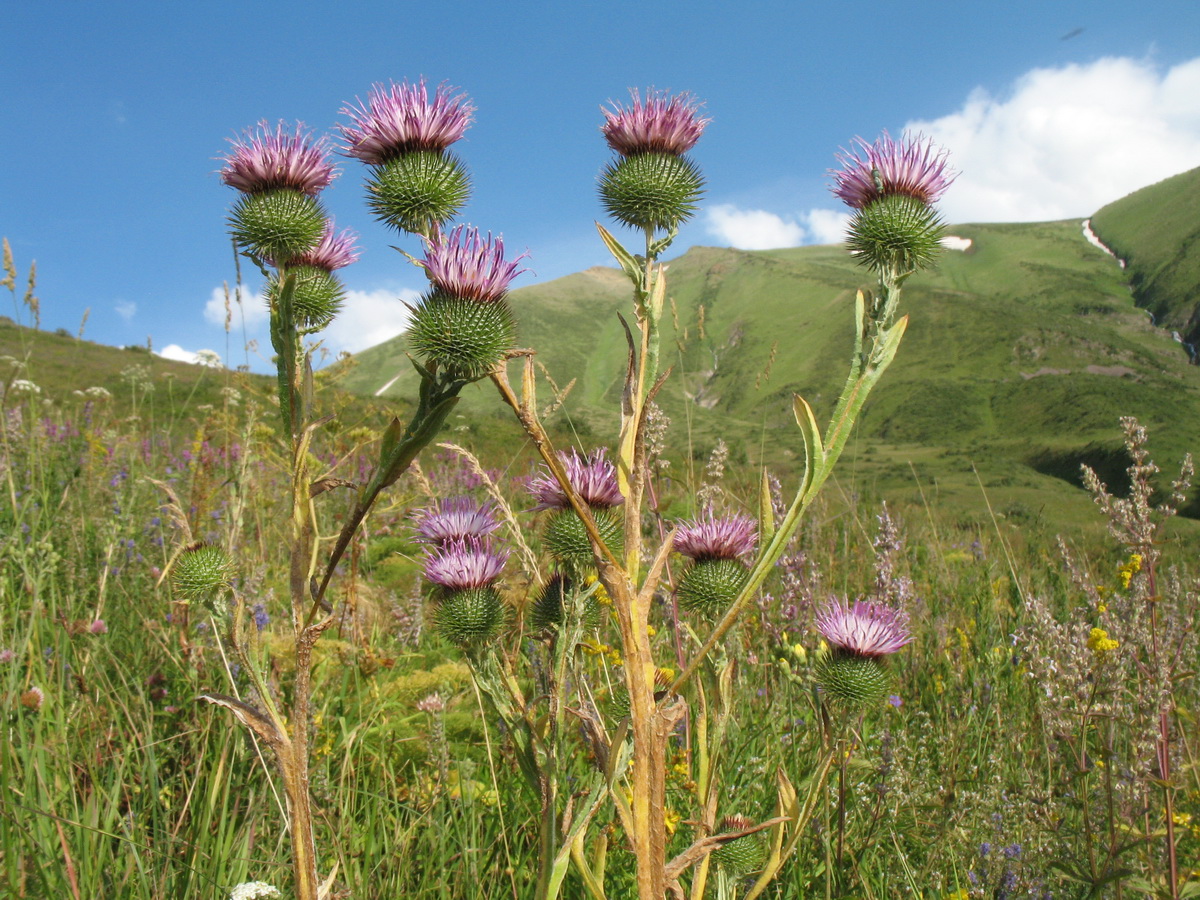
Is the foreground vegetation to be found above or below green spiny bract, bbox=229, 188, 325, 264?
below

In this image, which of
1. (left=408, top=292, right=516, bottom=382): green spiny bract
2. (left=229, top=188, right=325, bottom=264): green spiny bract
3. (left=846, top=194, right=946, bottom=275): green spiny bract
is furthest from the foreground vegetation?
(left=846, top=194, right=946, bottom=275): green spiny bract

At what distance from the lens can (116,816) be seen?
2.69 m

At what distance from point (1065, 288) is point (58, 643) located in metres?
155

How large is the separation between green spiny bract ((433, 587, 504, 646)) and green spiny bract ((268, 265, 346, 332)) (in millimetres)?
981

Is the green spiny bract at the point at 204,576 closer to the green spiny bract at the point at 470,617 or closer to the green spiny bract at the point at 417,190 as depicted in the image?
the green spiny bract at the point at 470,617

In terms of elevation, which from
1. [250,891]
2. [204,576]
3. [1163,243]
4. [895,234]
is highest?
[1163,243]

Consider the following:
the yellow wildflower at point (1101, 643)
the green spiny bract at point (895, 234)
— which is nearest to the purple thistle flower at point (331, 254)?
the green spiny bract at point (895, 234)

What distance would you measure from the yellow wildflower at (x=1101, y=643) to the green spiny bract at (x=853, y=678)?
137 centimetres

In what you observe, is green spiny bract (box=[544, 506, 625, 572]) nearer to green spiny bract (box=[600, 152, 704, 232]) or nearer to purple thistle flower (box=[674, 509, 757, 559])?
purple thistle flower (box=[674, 509, 757, 559])

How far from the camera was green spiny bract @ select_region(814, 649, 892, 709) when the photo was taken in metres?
2.37

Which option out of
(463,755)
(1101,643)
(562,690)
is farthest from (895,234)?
(463,755)

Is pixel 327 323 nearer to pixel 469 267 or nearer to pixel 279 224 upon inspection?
pixel 279 224

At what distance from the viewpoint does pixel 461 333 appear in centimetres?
166

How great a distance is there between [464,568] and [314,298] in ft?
3.38
